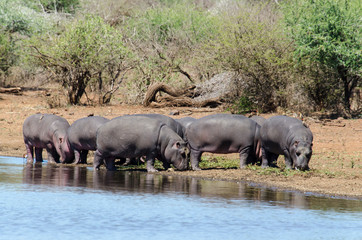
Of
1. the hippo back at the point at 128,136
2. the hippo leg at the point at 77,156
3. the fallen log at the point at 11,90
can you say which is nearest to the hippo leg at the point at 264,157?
the hippo back at the point at 128,136

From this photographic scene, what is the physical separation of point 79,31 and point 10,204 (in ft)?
44.8

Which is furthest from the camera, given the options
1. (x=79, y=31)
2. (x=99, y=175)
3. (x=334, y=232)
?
(x=79, y=31)

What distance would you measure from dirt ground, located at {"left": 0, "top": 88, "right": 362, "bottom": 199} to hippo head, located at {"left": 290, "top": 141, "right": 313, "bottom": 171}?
0.22m

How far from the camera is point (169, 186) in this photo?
11094 millimetres

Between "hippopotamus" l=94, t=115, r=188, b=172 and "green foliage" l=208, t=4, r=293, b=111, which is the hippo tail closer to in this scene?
"hippopotamus" l=94, t=115, r=188, b=172

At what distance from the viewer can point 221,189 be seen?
35.4ft

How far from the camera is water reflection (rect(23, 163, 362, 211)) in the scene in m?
9.59

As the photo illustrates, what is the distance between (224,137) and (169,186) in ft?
8.94

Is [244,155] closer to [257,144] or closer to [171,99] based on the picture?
[257,144]

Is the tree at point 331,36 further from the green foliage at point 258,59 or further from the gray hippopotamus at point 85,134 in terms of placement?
the gray hippopotamus at point 85,134

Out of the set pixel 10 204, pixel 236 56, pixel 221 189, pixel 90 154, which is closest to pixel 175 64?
pixel 236 56

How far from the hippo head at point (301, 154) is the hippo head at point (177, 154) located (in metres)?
2.31

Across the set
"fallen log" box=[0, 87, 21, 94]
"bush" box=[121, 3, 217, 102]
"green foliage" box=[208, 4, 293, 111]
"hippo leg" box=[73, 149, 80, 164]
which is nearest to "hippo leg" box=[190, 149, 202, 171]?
"hippo leg" box=[73, 149, 80, 164]

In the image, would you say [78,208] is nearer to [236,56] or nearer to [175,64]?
[236,56]
